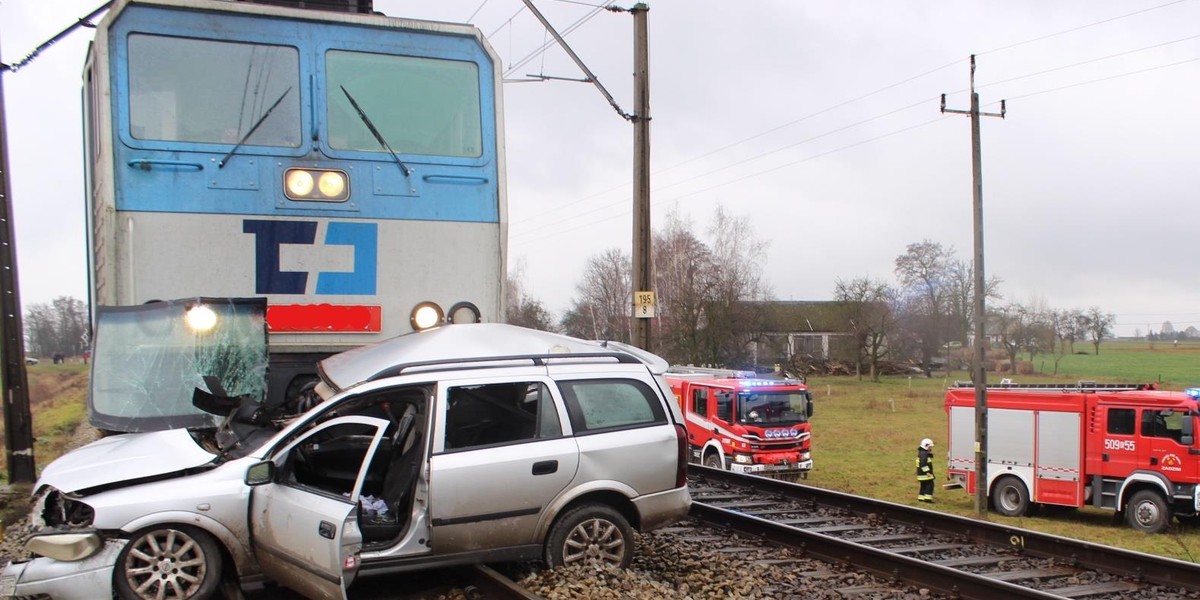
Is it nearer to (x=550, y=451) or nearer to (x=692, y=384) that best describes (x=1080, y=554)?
(x=550, y=451)

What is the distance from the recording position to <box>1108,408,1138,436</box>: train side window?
1722 cm

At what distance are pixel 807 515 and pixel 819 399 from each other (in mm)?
38599

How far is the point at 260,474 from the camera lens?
6031mm

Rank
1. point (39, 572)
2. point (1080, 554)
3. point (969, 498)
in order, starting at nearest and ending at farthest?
point (39, 572) → point (1080, 554) → point (969, 498)

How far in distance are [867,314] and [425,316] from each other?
54212mm

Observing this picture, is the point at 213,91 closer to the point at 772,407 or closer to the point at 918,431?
the point at 772,407

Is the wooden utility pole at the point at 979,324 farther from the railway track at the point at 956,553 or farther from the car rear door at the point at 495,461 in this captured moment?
the car rear door at the point at 495,461

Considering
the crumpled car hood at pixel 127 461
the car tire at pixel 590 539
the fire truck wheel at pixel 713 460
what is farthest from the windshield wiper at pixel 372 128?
the fire truck wheel at pixel 713 460

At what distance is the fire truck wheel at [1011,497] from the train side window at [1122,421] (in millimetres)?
2503

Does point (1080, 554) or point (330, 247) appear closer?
point (330, 247)

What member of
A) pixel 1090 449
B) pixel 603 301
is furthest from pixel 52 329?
pixel 1090 449

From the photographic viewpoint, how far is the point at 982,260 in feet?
66.1

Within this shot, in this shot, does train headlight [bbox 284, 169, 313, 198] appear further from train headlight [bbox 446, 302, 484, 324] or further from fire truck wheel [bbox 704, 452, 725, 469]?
fire truck wheel [bbox 704, 452, 725, 469]

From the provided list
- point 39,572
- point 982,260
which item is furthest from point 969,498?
point 39,572
